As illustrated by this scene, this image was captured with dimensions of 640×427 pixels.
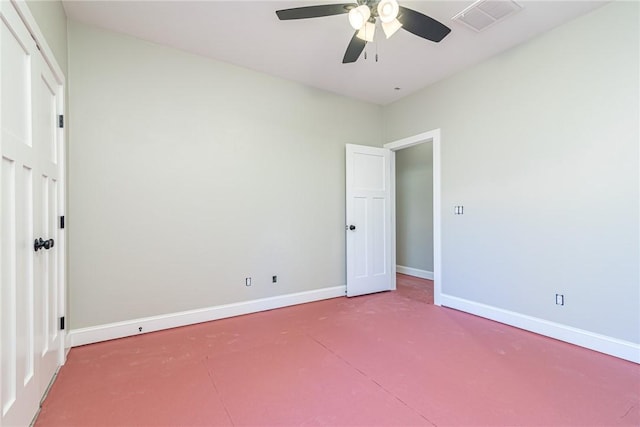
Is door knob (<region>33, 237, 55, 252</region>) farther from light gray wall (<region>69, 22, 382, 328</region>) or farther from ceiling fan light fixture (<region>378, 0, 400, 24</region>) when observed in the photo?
ceiling fan light fixture (<region>378, 0, 400, 24</region>)

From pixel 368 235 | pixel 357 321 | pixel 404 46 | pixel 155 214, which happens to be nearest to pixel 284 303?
pixel 357 321

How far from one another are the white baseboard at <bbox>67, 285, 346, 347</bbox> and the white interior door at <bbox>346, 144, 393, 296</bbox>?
514 millimetres

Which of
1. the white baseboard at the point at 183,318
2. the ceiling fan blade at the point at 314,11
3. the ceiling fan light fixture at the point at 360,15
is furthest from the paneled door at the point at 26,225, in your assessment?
the ceiling fan light fixture at the point at 360,15

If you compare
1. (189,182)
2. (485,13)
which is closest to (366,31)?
(485,13)

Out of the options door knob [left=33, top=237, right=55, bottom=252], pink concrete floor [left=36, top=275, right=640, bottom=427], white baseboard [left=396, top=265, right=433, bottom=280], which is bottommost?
pink concrete floor [left=36, top=275, right=640, bottom=427]

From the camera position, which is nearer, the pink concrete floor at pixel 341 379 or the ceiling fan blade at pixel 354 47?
the pink concrete floor at pixel 341 379

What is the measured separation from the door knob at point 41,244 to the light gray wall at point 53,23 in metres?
1.32

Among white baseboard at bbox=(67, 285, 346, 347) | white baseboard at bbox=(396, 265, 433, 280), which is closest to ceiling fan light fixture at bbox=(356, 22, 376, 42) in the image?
white baseboard at bbox=(67, 285, 346, 347)

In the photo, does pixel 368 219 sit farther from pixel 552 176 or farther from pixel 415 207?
pixel 552 176

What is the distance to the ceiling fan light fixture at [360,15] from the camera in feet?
6.58

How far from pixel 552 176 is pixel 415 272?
320 centimetres

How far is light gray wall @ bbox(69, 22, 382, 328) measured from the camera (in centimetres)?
271

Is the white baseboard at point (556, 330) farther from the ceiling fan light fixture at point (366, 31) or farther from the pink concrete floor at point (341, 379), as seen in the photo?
the ceiling fan light fixture at point (366, 31)

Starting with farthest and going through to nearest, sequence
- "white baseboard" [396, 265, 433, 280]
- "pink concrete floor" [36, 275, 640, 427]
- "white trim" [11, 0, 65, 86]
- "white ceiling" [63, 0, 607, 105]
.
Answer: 1. "white baseboard" [396, 265, 433, 280]
2. "white ceiling" [63, 0, 607, 105]
3. "pink concrete floor" [36, 275, 640, 427]
4. "white trim" [11, 0, 65, 86]
